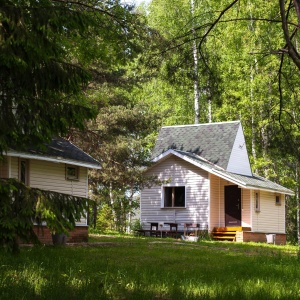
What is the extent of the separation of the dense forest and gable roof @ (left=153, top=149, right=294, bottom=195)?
2113mm

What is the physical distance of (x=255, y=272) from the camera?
544 inches

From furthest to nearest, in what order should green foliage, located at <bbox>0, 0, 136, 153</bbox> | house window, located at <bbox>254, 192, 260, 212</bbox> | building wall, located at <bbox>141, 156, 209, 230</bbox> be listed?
house window, located at <bbox>254, 192, 260, 212</bbox>, building wall, located at <bbox>141, 156, 209, 230</bbox>, green foliage, located at <bbox>0, 0, 136, 153</bbox>

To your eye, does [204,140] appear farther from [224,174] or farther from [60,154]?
[60,154]

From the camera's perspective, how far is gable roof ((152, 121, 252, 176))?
34.9 meters

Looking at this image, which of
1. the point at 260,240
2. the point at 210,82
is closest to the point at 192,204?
the point at 260,240

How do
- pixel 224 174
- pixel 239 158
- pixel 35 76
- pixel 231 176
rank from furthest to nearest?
pixel 239 158
pixel 231 176
pixel 224 174
pixel 35 76

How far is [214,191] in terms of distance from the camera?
34.5 metres

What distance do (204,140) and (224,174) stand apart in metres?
4.51

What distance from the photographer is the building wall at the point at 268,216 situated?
3447 centimetres

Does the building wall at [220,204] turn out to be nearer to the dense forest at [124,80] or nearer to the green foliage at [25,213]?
the dense forest at [124,80]

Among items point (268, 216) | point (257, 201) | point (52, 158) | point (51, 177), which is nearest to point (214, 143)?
point (257, 201)

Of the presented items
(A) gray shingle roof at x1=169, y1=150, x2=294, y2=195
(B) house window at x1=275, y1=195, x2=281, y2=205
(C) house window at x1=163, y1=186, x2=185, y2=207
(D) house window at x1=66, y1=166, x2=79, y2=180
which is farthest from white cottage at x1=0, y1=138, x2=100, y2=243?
(B) house window at x1=275, y1=195, x2=281, y2=205

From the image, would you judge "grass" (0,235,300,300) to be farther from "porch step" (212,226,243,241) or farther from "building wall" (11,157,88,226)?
"porch step" (212,226,243,241)

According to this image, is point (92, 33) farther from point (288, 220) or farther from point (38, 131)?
point (288, 220)
